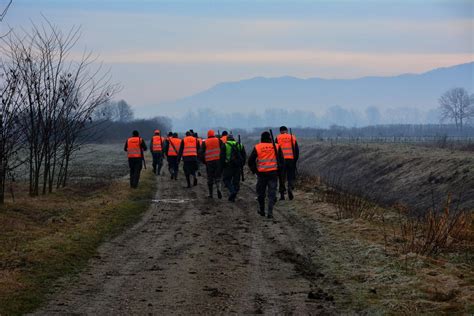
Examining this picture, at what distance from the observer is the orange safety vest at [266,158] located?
14938 mm

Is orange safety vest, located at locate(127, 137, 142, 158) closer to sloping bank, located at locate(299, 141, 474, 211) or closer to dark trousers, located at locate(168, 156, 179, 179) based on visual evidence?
dark trousers, located at locate(168, 156, 179, 179)

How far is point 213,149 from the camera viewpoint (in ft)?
64.7

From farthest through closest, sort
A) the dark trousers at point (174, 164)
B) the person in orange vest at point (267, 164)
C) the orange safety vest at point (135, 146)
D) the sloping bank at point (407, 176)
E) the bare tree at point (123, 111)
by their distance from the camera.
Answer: the bare tree at point (123, 111) < the dark trousers at point (174, 164) < the sloping bank at point (407, 176) < the orange safety vest at point (135, 146) < the person in orange vest at point (267, 164)

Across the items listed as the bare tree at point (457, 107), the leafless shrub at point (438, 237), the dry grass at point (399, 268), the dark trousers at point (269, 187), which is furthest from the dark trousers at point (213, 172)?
the bare tree at point (457, 107)

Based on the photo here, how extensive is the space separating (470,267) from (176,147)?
18.1 metres

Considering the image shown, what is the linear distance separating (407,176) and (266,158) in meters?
18.7

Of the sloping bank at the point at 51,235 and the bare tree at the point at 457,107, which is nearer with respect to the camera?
the sloping bank at the point at 51,235

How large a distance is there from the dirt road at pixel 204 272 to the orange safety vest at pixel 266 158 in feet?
4.25

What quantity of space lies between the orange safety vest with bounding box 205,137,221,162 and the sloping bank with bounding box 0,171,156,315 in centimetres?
229

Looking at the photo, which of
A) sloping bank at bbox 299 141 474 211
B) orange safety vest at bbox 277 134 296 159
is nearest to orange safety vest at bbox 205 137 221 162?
orange safety vest at bbox 277 134 296 159

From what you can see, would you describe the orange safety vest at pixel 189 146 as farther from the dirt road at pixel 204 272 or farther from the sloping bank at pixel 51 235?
the dirt road at pixel 204 272

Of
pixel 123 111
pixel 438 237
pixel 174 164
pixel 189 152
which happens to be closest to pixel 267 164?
pixel 438 237


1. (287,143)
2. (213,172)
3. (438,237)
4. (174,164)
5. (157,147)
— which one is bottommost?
(438,237)

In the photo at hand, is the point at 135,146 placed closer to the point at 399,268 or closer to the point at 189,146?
the point at 189,146
